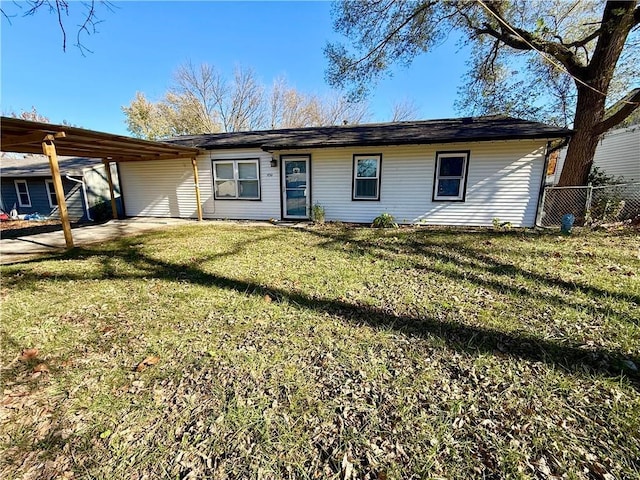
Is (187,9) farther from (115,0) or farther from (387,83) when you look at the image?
(387,83)

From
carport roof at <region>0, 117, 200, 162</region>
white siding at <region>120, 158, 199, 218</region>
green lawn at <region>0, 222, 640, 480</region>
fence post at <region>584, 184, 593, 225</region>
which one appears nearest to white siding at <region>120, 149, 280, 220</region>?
white siding at <region>120, 158, 199, 218</region>

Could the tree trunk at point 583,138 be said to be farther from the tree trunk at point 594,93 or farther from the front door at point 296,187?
the front door at point 296,187

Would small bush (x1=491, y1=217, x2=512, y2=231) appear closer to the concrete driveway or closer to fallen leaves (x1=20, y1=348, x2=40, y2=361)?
fallen leaves (x1=20, y1=348, x2=40, y2=361)

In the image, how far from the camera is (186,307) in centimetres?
353

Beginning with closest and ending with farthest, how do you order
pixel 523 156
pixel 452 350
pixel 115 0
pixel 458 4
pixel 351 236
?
pixel 452 350 < pixel 115 0 < pixel 351 236 < pixel 523 156 < pixel 458 4

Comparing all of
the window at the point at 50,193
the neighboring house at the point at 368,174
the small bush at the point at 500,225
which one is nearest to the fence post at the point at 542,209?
the neighboring house at the point at 368,174

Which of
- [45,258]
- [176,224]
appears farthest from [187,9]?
[45,258]

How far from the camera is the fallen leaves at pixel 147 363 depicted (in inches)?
95.8

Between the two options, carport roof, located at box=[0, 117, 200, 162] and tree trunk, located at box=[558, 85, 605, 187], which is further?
tree trunk, located at box=[558, 85, 605, 187]

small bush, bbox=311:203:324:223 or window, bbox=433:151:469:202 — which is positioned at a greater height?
window, bbox=433:151:469:202

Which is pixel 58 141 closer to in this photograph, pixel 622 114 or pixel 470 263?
pixel 470 263

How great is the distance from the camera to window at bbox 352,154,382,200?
29.9ft

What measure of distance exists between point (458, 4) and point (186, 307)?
11679mm

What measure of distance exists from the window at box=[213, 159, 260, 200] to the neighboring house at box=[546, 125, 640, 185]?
11634 millimetres
